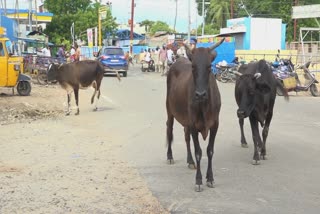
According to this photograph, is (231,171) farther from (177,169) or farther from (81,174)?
(81,174)

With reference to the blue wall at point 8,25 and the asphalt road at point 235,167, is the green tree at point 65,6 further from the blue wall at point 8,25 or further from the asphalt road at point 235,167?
the asphalt road at point 235,167

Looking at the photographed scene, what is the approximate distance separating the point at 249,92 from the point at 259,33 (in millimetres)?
35762

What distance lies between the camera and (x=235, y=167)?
779 centimetres

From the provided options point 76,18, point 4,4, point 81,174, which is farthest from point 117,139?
point 76,18

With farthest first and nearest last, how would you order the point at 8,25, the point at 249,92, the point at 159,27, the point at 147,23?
the point at 147,23 → the point at 159,27 → the point at 8,25 → the point at 249,92

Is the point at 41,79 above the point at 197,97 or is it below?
below

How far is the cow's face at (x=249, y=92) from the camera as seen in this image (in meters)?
8.00

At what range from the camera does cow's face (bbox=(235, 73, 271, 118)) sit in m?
8.00

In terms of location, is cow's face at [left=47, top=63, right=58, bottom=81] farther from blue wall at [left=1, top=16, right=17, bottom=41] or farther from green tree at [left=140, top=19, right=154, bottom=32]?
green tree at [left=140, top=19, right=154, bottom=32]

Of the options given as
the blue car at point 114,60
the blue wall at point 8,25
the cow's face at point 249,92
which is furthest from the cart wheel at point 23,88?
the blue wall at point 8,25

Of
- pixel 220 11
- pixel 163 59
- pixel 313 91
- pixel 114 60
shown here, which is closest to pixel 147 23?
pixel 220 11

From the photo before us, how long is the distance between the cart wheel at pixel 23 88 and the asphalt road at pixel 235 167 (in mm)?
6870

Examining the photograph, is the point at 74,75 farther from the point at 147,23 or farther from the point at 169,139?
the point at 147,23

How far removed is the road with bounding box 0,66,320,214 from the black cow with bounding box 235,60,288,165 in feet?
1.42
